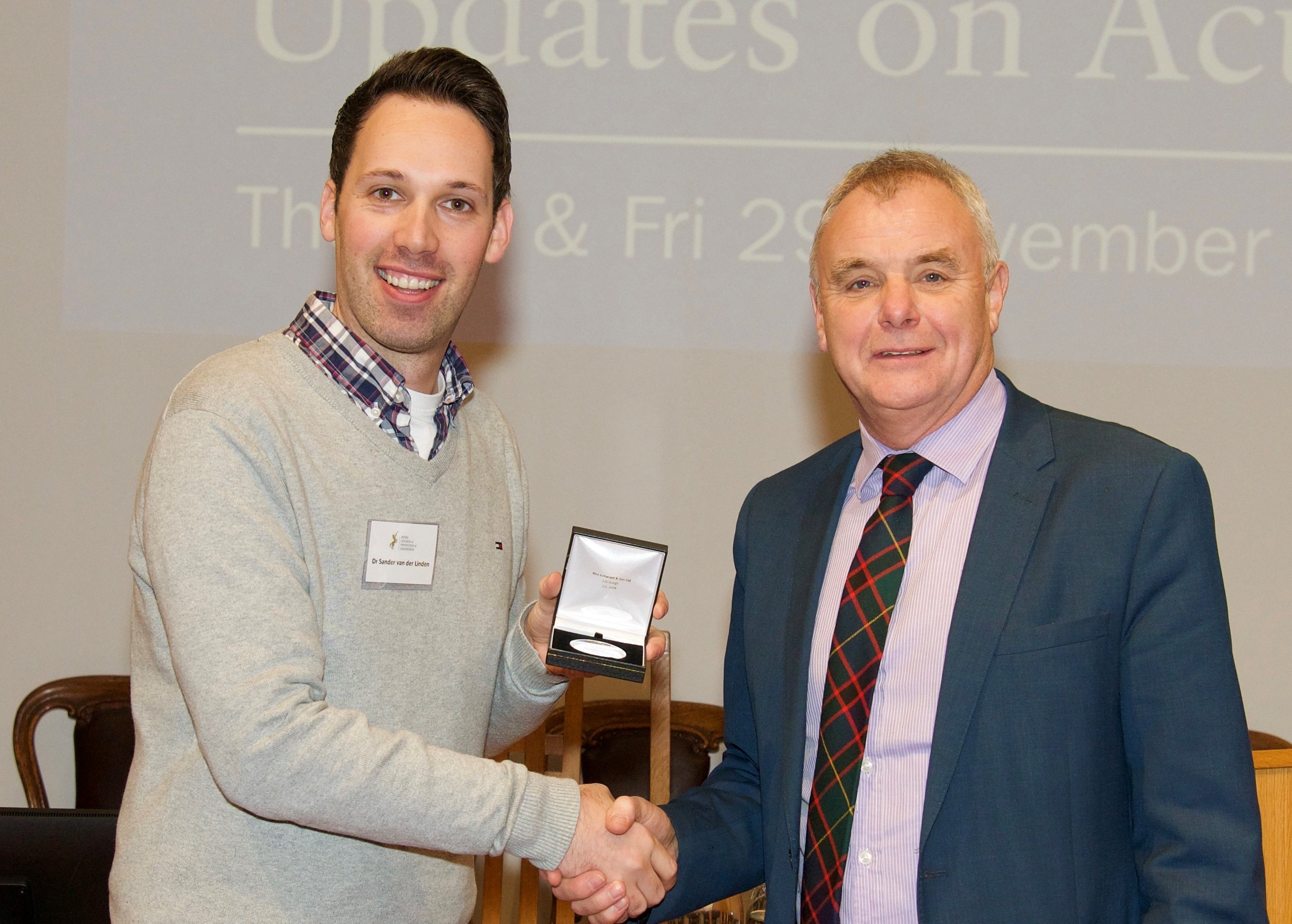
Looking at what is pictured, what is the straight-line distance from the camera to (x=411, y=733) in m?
1.84

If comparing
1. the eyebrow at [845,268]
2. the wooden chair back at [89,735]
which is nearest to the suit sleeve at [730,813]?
the eyebrow at [845,268]

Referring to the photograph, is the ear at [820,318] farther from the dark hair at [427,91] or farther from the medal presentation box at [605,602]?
the dark hair at [427,91]

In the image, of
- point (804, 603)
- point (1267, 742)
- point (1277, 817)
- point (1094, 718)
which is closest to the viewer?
point (1094, 718)

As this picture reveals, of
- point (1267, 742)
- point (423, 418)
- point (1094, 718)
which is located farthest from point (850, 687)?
point (1267, 742)

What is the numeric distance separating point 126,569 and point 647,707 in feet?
5.98

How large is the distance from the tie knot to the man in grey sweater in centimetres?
48

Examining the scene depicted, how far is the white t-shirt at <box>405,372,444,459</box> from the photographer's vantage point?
2082 mm

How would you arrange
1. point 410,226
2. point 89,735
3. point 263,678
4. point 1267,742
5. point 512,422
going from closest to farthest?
point 263,678 → point 410,226 → point 1267,742 → point 89,735 → point 512,422

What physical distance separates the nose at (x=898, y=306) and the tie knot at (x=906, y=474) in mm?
238

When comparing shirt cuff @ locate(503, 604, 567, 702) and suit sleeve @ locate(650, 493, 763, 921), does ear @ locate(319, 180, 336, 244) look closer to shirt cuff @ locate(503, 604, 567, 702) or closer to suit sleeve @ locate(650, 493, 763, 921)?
shirt cuff @ locate(503, 604, 567, 702)

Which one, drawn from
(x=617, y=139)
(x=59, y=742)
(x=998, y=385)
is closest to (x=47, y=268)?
(x=59, y=742)

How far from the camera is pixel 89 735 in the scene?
3.76 m

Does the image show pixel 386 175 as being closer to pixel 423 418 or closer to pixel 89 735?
pixel 423 418

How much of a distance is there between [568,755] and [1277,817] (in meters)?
1.58
